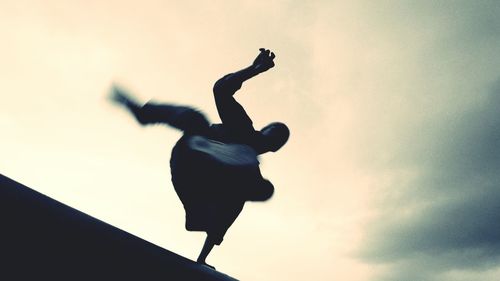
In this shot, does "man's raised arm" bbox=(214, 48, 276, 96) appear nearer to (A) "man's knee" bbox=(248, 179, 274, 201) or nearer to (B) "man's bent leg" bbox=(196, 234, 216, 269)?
(A) "man's knee" bbox=(248, 179, 274, 201)

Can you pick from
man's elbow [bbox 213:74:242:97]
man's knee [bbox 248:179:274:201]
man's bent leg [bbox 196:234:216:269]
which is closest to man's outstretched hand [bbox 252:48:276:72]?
man's elbow [bbox 213:74:242:97]

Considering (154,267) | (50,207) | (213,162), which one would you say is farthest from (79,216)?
(213,162)

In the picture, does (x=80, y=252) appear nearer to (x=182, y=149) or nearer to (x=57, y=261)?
(x=57, y=261)

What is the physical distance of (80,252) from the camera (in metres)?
1.56

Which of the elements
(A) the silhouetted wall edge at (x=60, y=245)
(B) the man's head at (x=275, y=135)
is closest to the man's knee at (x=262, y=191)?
(B) the man's head at (x=275, y=135)

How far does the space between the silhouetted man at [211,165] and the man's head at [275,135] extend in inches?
16.4

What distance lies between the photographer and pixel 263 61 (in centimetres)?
342

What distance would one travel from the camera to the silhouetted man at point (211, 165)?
3.47m

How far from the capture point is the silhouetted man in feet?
11.4

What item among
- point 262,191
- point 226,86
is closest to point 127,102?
point 226,86

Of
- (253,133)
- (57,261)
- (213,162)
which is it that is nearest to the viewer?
(57,261)

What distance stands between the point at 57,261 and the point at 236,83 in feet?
7.98

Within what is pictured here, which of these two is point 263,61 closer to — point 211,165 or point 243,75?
point 243,75

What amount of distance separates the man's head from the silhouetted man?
42cm
